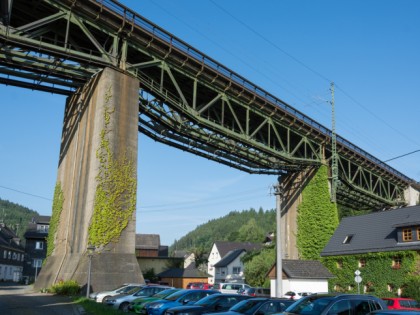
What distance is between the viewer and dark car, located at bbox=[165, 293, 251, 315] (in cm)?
1511

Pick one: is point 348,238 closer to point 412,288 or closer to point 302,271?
point 302,271

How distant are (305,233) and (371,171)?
17999 millimetres

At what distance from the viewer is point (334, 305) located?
11102 mm

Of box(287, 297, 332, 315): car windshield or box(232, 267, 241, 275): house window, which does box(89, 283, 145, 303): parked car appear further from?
box(232, 267, 241, 275): house window

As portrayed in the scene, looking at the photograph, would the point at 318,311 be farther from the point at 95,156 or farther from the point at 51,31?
the point at 51,31

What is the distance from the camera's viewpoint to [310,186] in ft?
158

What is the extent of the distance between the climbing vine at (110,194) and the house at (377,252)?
1852cm

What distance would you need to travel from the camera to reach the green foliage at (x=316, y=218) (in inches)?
1789

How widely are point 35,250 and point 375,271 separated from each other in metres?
57.2

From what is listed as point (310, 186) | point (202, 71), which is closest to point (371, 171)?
point (310, 186)

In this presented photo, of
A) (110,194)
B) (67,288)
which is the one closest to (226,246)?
(110,194)

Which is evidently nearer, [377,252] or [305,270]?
[377,252]

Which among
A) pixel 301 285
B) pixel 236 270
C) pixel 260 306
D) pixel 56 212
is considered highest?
pixel 56 212

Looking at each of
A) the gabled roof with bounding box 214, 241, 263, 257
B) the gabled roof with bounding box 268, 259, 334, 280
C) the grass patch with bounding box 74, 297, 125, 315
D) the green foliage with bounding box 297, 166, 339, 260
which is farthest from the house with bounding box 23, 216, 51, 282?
the grass patch with bounding box 74, 297, 125, 315
